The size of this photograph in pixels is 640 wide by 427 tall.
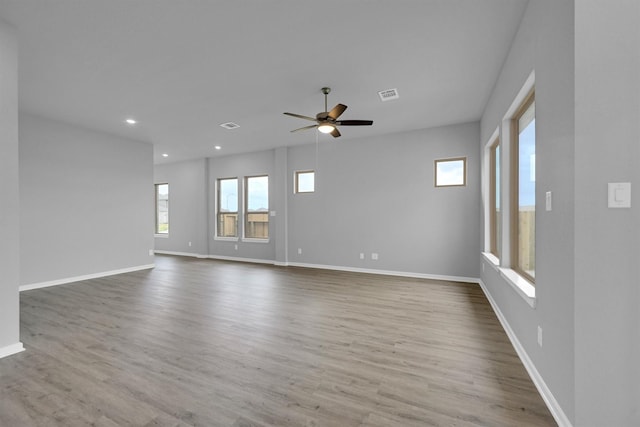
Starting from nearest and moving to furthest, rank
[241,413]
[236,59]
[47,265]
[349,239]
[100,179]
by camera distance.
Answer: [241,413], [236,59], [47,265], [100,179], [349,239]

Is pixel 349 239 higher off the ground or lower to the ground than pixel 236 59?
lower

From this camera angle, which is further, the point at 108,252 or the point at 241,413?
the point at 108,252

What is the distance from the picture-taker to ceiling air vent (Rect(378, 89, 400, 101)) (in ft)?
13.0

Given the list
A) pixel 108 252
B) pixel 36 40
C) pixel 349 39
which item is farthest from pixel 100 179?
pixel 349 39

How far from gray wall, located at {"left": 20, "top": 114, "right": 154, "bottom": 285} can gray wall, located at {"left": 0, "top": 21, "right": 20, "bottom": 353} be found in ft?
9.71

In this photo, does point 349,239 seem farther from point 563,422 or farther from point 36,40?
point 36,40

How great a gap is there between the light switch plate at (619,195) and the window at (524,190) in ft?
3.10

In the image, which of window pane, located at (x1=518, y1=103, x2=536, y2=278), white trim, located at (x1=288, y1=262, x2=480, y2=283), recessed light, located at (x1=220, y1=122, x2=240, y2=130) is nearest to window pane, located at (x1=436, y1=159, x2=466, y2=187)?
white trim, located at (x1=288, y1=262, x2=480, y2=283)

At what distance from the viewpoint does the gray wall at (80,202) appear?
193 inches

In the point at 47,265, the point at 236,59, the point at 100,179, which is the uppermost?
the point at 236,59

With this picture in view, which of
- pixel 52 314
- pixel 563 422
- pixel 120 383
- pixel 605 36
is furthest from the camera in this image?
pixel 52 314

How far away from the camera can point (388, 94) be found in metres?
4.07

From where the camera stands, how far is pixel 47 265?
5062mm

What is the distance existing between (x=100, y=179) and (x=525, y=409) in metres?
7.33
